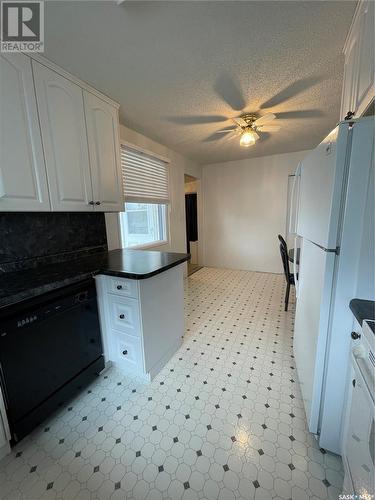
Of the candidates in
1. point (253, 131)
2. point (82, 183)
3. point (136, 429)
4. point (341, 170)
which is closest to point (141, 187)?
point (82, 183)

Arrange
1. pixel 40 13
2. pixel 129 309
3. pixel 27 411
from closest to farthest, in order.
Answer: pixel 40 13
pixel 27 411
pixel 129 309

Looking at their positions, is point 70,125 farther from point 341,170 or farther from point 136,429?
point 136,429

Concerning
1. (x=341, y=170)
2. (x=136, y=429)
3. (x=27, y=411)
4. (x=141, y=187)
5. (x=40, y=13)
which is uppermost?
(x=40, y=13)

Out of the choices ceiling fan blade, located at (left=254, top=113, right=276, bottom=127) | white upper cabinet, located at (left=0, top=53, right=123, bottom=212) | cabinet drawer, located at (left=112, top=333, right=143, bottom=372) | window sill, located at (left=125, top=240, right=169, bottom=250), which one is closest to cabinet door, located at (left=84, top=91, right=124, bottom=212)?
white upper cabinet, located at (left=0, top=53, right=123, bottom=212)

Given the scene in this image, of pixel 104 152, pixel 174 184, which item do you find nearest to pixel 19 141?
pixel 104 152

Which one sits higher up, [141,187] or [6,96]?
[6,96]

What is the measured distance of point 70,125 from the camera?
1.57 meters

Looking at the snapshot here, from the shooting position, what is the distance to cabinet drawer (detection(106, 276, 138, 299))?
149cm

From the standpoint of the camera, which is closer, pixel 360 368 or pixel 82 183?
pixel 360 368

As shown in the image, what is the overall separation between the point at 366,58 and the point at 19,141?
6.42ft

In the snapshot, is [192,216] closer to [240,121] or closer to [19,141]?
[240,121]

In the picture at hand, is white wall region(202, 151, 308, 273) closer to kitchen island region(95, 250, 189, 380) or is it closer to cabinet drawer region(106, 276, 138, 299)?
kitchen island region(95, 250, 189, 380)

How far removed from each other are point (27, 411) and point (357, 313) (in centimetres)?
184

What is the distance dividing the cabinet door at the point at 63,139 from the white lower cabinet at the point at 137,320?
27.8 inches
